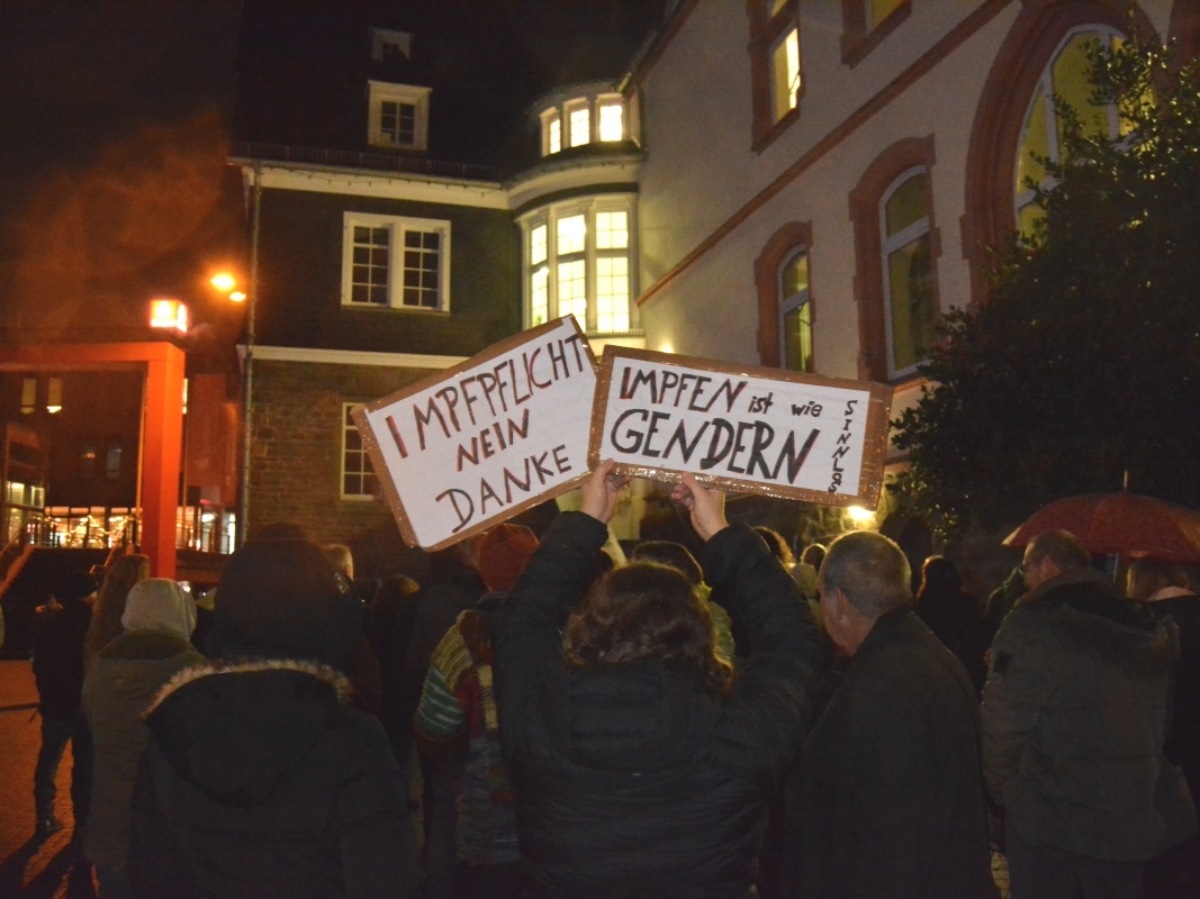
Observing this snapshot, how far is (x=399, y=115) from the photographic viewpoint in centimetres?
2055

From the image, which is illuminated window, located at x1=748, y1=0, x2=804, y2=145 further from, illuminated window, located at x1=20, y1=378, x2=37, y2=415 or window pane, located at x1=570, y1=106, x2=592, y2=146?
illuminated window, located at x1=20, y1=378, x2=37, y2=415

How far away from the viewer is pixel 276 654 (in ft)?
8.23

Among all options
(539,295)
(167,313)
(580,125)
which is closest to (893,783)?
(539,295)

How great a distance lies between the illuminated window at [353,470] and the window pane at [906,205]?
1056cm

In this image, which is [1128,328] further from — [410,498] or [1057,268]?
[410,498]

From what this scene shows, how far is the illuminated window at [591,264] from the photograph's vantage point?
61.4 ft

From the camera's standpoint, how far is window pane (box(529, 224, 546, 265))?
19484 mm

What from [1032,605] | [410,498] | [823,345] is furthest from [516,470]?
[823,345]

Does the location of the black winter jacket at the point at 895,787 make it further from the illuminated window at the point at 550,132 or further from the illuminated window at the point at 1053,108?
the illuminated window at the point at 550,132

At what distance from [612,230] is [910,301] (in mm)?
8184

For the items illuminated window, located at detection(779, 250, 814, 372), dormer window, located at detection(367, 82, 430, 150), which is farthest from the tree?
dormer window, located at detection(367, 82, 430, 150)

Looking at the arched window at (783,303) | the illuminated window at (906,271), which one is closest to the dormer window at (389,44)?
the arched window at (783,303)

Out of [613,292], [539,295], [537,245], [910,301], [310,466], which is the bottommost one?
[310,466]

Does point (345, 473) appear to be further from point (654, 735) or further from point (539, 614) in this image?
point (654, 735)
